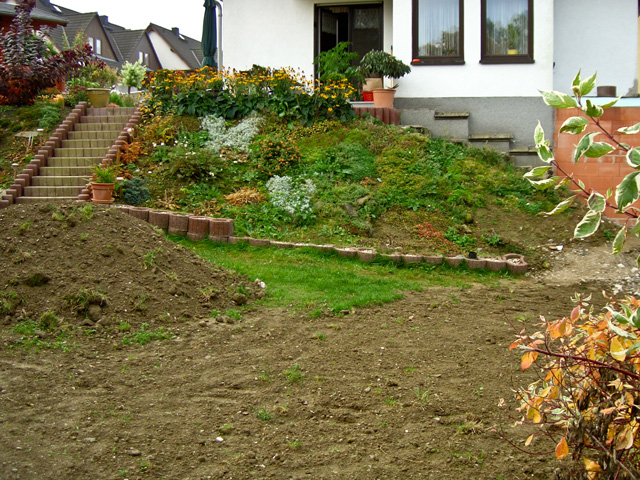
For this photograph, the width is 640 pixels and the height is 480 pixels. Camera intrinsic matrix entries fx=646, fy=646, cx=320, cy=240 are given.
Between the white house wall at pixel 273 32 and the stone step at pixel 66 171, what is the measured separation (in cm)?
583

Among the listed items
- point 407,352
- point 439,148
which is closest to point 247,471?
point 407,352

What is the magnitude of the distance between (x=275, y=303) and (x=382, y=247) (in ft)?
9.53

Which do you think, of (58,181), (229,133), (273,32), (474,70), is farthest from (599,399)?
(273,32)

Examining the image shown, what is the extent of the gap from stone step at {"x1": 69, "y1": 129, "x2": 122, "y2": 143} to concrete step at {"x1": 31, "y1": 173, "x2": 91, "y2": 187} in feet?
4.73

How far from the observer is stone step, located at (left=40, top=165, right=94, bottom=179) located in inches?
486

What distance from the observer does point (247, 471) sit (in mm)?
3721

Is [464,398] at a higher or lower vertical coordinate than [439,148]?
lower

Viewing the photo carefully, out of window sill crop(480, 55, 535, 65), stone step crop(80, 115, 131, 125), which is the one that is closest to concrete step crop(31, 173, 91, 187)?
stone step crop(80, 115, 131, 125)

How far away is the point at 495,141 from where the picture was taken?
13.5 metres

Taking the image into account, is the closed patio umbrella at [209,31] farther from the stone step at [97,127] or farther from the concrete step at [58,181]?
the concrete step at [58,181]

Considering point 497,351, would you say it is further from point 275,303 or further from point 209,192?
point 209,192

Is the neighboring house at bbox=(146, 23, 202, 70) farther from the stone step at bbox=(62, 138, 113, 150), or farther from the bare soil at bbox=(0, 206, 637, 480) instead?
the bare soil at bbox=(0, 206, 637, 480)

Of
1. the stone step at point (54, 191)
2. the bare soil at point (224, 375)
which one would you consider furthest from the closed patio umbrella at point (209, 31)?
the bare soil at point (224, 375)

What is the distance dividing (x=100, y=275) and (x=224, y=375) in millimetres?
2154
